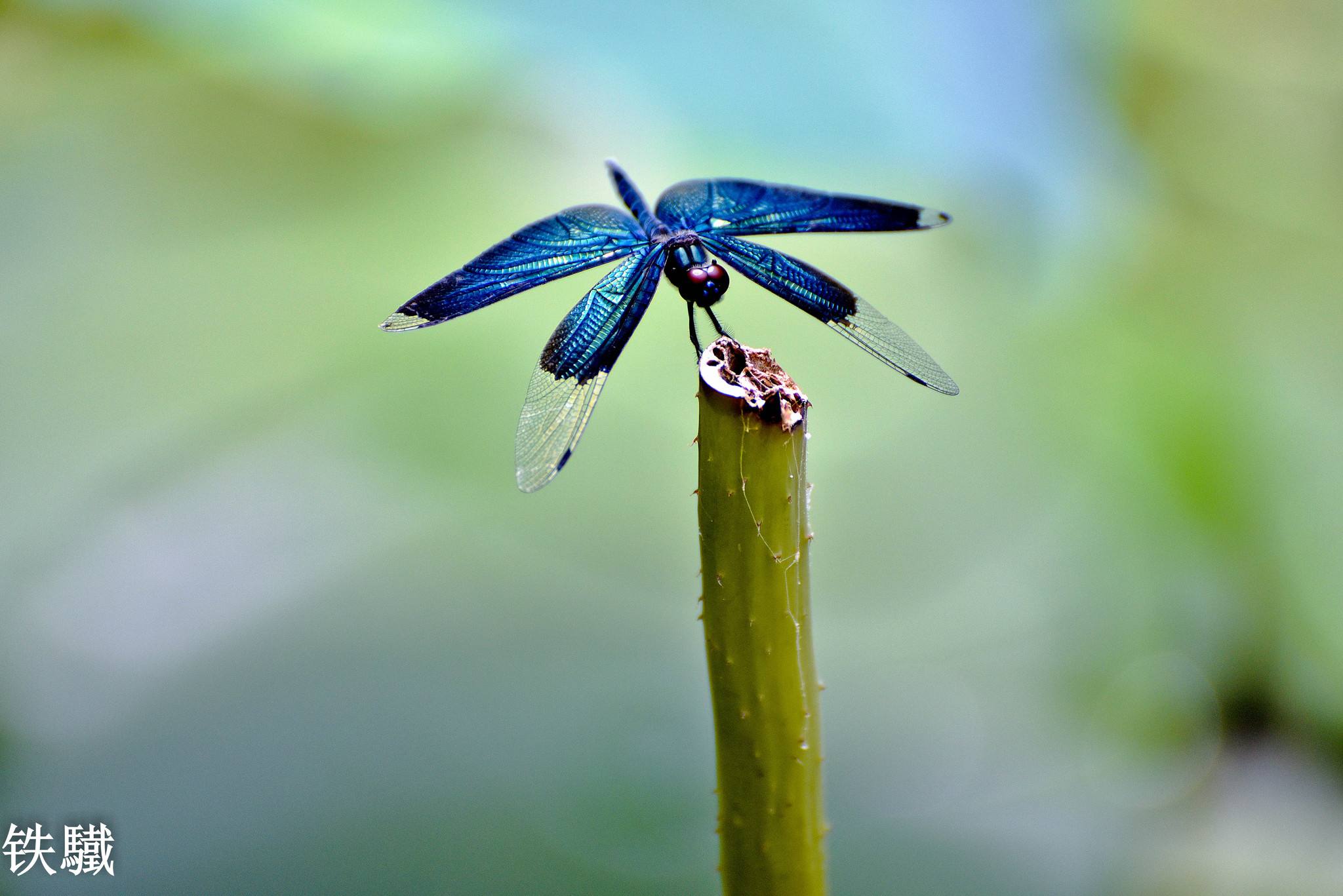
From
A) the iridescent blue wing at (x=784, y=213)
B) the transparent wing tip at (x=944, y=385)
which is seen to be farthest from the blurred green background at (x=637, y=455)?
the transparent wing tip at (x=944, y=385)

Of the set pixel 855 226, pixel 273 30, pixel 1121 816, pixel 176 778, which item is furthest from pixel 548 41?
pixel 1121 816

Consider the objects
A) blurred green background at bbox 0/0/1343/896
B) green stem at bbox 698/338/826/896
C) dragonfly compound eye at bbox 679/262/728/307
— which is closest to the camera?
green stem at bbox 698/338/826/896

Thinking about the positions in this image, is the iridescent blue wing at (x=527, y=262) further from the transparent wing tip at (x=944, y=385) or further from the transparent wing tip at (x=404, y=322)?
the transparent wing tip at (x=944, y=385)

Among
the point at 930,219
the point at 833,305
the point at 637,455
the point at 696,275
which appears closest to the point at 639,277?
the point at 696,275

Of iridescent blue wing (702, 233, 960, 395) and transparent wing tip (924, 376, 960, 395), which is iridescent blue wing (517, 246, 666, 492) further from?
transparent wing tip (924, 376, 960, 395)

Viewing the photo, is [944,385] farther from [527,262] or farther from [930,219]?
[527,262]

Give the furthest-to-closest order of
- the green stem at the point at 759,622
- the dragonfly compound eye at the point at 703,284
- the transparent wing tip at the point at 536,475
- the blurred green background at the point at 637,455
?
the blurred green background at the point at 637,455 → the dragonfly compound eye at the point at 703,284 → the transparent wing tip at the point at 536,475 → the green stem at the point at 759,622

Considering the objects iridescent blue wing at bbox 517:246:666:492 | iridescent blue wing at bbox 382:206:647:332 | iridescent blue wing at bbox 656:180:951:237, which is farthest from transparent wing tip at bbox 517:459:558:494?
iridescent blue wing at bbox 656:180:951:237

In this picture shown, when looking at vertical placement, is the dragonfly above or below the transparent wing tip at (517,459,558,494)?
above
